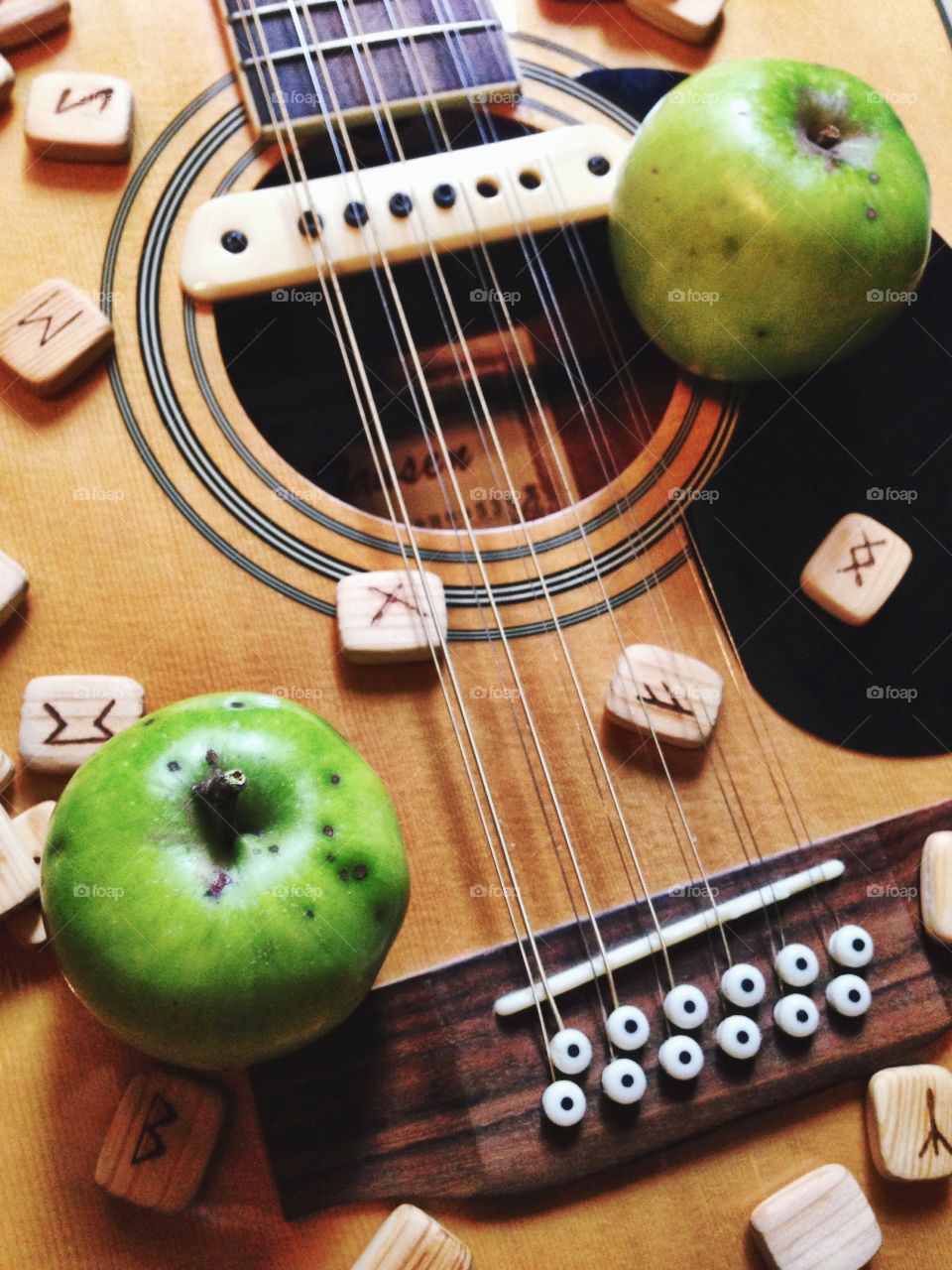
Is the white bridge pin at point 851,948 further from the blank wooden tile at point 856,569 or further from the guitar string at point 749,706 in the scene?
the blank wooden tile at point 856,569

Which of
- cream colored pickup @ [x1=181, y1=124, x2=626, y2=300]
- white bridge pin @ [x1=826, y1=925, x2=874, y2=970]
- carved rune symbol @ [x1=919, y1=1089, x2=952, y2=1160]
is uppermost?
cream colored pickup @ [x1=181, y1=124, x2=626, y2=300]

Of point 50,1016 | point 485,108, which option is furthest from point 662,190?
point 50,1016

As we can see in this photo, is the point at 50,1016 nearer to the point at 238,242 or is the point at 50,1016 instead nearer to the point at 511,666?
the point at 511,666

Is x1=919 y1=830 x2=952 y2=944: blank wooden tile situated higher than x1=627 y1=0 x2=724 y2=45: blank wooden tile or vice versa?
x1=627 y1=0 x2=724 y2=45: blank wooden tile

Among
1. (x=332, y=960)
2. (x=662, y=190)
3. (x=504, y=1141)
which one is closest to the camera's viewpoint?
(x=332, y=960)

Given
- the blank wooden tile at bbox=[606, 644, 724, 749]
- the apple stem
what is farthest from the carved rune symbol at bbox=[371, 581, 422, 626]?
the apple stem

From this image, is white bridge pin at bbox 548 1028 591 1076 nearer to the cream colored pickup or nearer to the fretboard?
the cream colored pickup

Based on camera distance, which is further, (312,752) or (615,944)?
(615,944)
